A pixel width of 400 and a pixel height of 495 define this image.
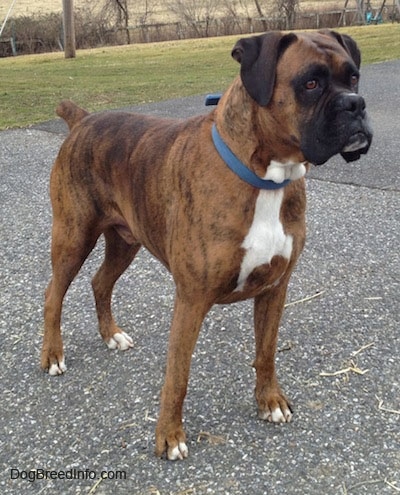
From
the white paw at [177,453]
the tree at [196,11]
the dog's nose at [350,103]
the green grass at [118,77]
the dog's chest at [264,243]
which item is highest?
the dog's nose at [350,103]

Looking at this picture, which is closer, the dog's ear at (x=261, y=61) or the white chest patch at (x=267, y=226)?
the dog's ear at (x=261, y=61)

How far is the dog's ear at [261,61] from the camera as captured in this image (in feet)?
8.28

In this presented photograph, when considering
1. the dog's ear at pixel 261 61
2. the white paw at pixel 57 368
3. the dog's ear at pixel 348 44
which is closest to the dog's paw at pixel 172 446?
the white paw at pixel 57 368

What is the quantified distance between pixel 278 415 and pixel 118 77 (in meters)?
14.2

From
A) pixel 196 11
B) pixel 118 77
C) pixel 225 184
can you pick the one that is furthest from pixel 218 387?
pixel 196 11

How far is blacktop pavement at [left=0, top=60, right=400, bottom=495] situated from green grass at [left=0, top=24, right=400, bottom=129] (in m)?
6.45

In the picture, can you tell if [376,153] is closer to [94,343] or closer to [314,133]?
[94,343]

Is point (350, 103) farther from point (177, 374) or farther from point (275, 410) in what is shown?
point (275, 410)

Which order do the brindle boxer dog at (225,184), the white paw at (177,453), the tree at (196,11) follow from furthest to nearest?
the tree at (196,11) → the white paw at (177,453) → the brindle boxer dog at (225,184)

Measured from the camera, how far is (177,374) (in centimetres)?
299

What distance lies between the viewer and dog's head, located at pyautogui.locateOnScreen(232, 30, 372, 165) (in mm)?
2424

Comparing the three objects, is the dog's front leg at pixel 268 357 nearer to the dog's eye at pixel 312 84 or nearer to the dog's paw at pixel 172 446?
the dog's paw at pixel 172 446

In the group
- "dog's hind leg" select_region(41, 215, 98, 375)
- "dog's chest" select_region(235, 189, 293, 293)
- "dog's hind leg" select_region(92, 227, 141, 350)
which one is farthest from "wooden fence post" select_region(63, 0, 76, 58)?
"dog's chest" select_region(235, 189, 293, 293)

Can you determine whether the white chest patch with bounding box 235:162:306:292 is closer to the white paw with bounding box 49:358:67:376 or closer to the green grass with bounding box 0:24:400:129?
the white paw with bounding box 49:358:67:376
